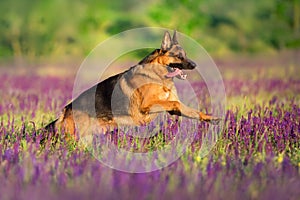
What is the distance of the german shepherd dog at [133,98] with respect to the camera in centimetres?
566

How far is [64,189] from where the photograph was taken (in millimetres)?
3322

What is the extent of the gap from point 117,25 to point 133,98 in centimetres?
2645

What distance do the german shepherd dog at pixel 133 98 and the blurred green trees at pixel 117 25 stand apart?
13597mm

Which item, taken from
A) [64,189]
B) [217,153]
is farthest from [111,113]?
[64,189]

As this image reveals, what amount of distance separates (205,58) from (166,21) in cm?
257

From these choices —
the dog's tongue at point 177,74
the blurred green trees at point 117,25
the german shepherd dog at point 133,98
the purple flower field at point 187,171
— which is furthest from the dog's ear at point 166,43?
the blurred green trees at point 117,25

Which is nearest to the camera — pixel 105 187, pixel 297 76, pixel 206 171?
pixel 105 187

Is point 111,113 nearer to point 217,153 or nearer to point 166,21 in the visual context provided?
point 217,153

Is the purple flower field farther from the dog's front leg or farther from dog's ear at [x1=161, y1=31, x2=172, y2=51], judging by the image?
dog's ear at [x1=161, y1=31, x2=172, y2=51]

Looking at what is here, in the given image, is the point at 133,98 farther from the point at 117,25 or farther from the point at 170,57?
the point at 117,25

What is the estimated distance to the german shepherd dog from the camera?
566 centimetres

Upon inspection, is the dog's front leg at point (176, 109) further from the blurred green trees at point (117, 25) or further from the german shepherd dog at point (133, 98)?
the blurred green trees at point (117, 25)

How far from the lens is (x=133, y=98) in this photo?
18.8ft

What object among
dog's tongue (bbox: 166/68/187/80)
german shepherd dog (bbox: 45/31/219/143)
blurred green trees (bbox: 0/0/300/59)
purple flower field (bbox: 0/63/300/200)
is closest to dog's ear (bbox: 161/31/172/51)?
german shepherd dog (bbox: 45/31/219/143)
